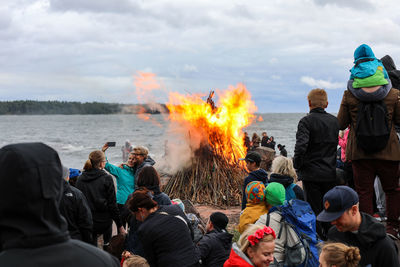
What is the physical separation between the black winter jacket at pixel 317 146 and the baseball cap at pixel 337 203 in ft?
6.60

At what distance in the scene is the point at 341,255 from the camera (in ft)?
9.25

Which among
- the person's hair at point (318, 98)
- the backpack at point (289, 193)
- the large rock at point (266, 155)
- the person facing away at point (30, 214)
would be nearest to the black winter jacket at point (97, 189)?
the backpack at point (289, 193)

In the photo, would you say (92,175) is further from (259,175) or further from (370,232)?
(370,232)

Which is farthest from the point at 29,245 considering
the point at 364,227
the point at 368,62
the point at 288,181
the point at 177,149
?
the point at 177,149

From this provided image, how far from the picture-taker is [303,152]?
5285mm

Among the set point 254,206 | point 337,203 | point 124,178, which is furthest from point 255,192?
point 124,178

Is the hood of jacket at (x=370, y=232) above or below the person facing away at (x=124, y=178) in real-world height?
above

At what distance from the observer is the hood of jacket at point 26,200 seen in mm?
1573

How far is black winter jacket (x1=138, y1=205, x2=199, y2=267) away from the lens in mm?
3971

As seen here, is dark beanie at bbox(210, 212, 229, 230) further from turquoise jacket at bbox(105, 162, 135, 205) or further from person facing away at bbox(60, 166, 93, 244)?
turquoise jacket at bbox(105, 162, 135, 205)

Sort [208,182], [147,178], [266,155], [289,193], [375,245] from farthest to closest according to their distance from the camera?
[266,155], [208,182], [289,193], [147,178], [375,245]

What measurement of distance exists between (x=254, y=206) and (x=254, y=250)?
144 centimetres

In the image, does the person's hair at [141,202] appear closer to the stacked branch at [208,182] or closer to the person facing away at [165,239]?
the person facing away at [165,239]

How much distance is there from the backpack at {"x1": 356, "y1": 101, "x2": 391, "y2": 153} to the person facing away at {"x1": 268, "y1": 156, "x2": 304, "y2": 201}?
2.80 feet
